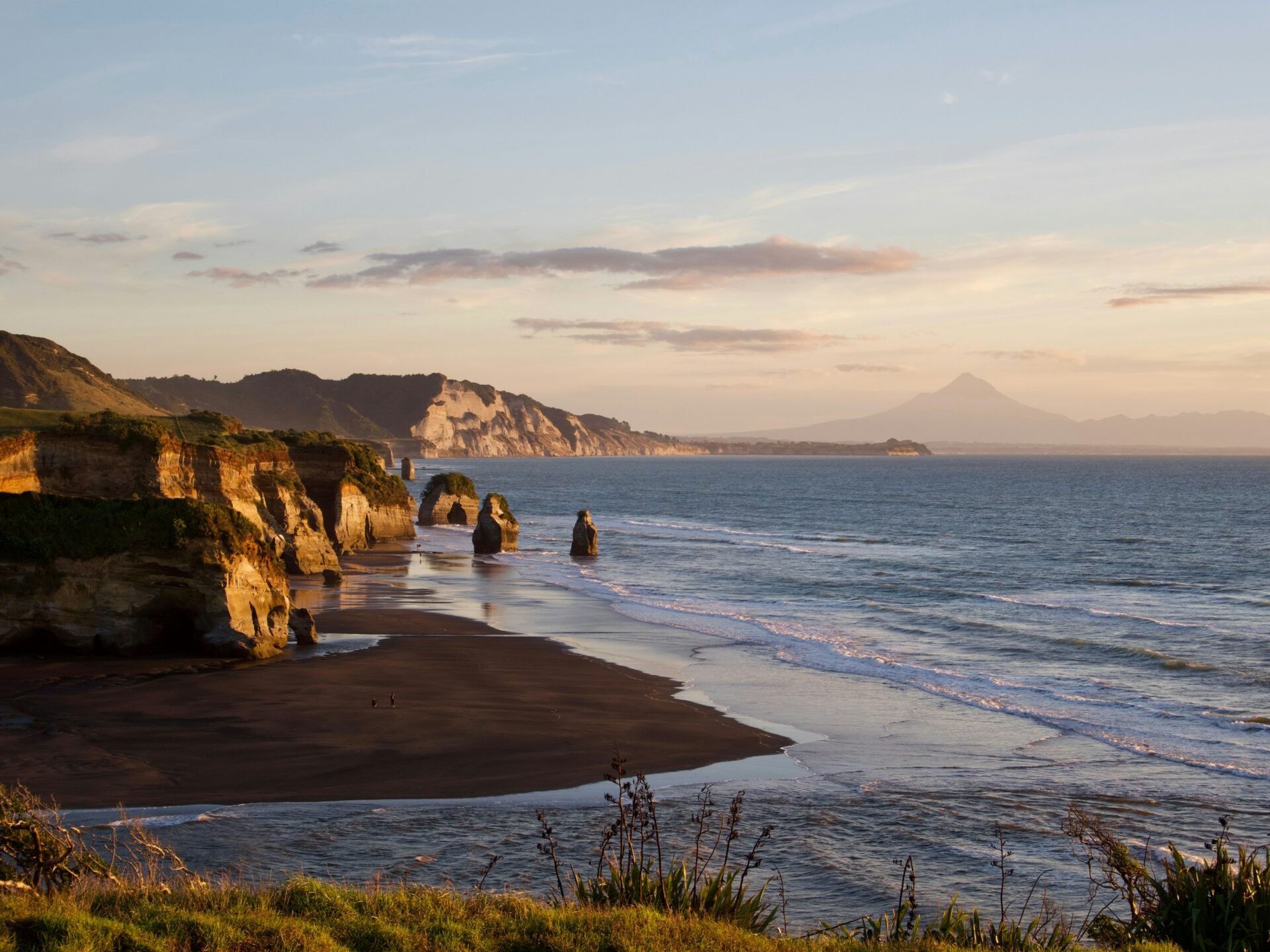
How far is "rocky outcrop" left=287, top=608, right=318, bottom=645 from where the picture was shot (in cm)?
2966

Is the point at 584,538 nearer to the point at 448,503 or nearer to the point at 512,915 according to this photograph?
the point at 448,503

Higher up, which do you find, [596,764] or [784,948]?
[784,948]

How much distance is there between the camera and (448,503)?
81625mm

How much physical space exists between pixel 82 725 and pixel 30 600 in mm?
7895

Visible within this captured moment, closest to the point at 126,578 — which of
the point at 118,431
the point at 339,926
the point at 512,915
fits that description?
the point at 118,431

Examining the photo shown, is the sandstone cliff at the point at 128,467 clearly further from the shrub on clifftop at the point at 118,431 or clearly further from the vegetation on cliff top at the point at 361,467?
the vegetation on cliff top at the point at 361,467

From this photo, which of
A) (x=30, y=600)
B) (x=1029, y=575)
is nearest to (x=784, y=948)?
(x=30, y=600)

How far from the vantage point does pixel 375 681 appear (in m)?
25.2

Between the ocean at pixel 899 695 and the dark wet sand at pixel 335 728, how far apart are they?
1220mm

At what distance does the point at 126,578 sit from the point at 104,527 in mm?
1416

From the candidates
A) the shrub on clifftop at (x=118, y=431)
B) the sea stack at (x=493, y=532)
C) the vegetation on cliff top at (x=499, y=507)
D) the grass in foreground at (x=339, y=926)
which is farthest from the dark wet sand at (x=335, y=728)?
the vegetation on cliff top at (x=499, y=507)

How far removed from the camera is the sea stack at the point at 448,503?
8131cm

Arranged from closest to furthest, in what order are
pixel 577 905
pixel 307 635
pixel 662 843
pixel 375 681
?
pixel 577 905, pixel 662 843, pixel 375 681, pixel 307 635

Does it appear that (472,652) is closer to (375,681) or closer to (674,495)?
(375,681)
